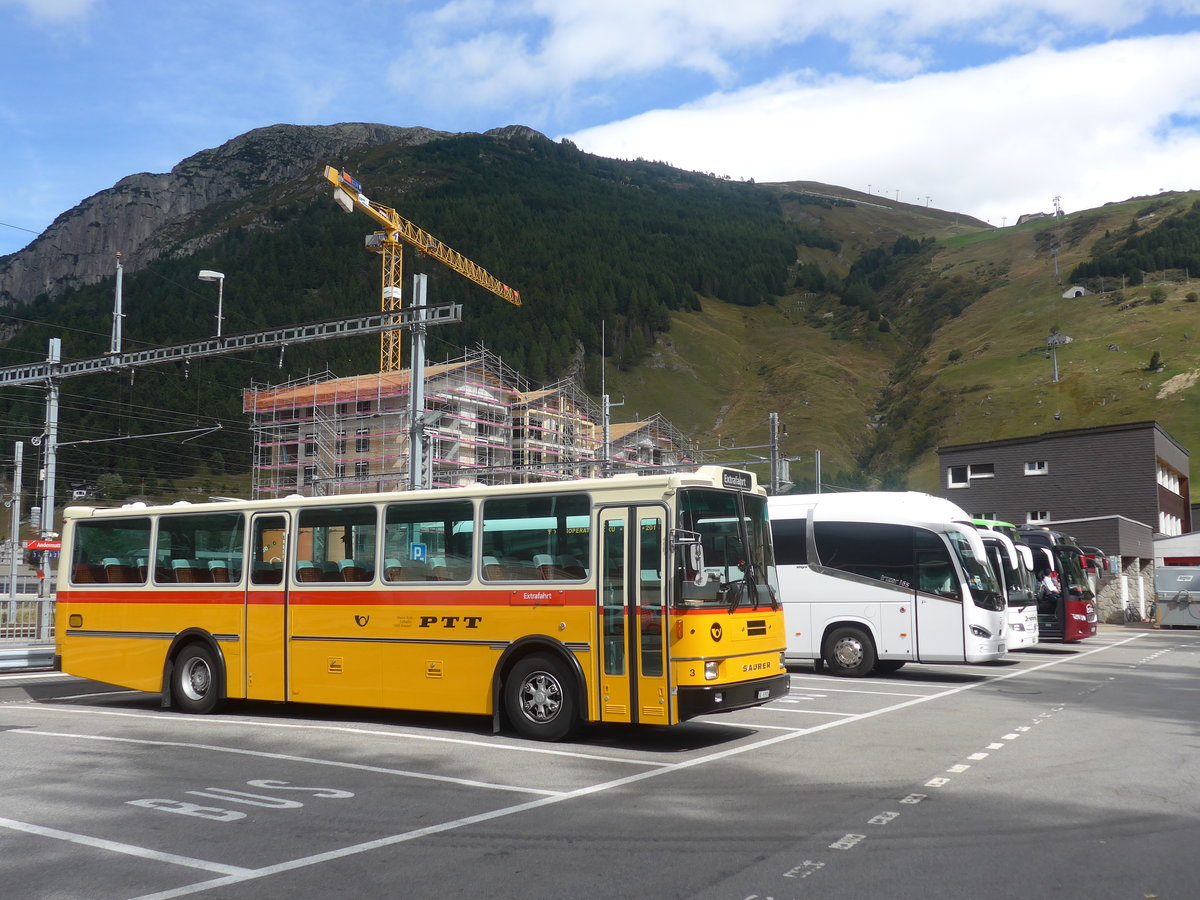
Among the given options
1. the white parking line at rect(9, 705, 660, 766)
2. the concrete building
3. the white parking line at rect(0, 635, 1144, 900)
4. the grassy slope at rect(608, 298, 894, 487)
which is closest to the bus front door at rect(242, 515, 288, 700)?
the white parking line at rect(9, 705, 660, 766)

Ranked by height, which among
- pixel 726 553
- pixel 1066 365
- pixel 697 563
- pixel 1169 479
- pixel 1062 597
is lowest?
pixel 1062 597

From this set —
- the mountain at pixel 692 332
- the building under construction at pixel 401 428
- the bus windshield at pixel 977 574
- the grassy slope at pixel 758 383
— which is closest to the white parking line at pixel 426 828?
the bus windshield at pixel 977 574

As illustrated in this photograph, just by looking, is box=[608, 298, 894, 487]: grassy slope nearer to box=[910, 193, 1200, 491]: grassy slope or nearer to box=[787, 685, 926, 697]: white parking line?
box=[910, 193, 1200, 491]: grassy slope

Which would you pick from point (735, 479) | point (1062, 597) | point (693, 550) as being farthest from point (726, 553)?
point (1062, 597)

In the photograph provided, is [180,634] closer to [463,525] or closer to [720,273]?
[463,525]

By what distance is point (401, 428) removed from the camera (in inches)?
2795

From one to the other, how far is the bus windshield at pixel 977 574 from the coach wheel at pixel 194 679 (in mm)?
12494

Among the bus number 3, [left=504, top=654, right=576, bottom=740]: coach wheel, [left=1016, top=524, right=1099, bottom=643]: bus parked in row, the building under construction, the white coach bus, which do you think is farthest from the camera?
the building under construction

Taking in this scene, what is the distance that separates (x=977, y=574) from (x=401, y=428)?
5589 centimetres

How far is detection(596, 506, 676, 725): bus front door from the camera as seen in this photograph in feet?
34.1

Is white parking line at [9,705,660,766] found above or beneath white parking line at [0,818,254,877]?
beneath

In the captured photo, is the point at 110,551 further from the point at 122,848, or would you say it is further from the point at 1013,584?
the point at 1013,584

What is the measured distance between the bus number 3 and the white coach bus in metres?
11.8

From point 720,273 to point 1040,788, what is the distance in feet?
629
